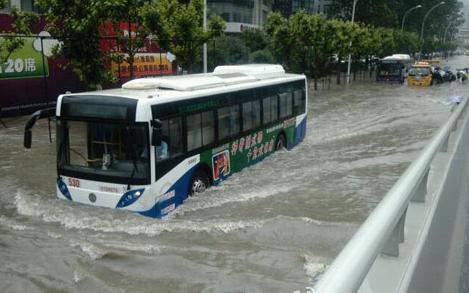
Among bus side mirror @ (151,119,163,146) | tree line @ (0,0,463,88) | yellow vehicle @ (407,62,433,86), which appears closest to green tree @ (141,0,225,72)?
tree line @ (0,0,463,88)

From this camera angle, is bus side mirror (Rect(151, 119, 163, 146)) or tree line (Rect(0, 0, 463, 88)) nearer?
bus side mirror (Rect(151, 119, 163, 146))

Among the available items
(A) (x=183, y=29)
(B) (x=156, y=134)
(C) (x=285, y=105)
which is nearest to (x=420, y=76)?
(A) (x=183, y=29)

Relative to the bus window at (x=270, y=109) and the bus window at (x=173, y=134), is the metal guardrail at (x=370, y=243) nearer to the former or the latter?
the bus window at (x=173, y=134)

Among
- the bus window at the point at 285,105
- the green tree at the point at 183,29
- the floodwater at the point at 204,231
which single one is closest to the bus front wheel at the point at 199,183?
the floodwater at the point at 204,231

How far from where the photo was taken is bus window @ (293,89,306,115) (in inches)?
694

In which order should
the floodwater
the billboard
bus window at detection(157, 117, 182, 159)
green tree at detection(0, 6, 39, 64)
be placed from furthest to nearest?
the billboard < green tree at detection(0, 6, 39, 64) < bus window at detection(157, 117, 182, 159) < the floodwater

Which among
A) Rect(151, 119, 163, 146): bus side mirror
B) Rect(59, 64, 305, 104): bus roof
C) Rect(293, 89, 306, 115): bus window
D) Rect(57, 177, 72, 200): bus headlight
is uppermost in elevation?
Rect(59, 64, 305, 104): bus roof

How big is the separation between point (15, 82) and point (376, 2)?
52.1m

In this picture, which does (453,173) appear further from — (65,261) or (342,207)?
(65,261)

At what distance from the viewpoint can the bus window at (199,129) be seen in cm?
1090

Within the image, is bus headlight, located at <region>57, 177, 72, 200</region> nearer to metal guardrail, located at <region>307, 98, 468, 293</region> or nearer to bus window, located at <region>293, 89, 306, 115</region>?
metal guardrail, located at <region>307, 98, 468, 293</region>

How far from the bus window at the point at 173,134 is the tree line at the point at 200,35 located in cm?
724

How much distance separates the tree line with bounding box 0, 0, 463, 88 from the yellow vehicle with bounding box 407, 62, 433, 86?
16.9 ft

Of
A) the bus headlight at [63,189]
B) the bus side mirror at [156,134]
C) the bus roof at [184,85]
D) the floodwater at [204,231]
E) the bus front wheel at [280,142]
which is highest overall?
the bus roof at [184,85]
